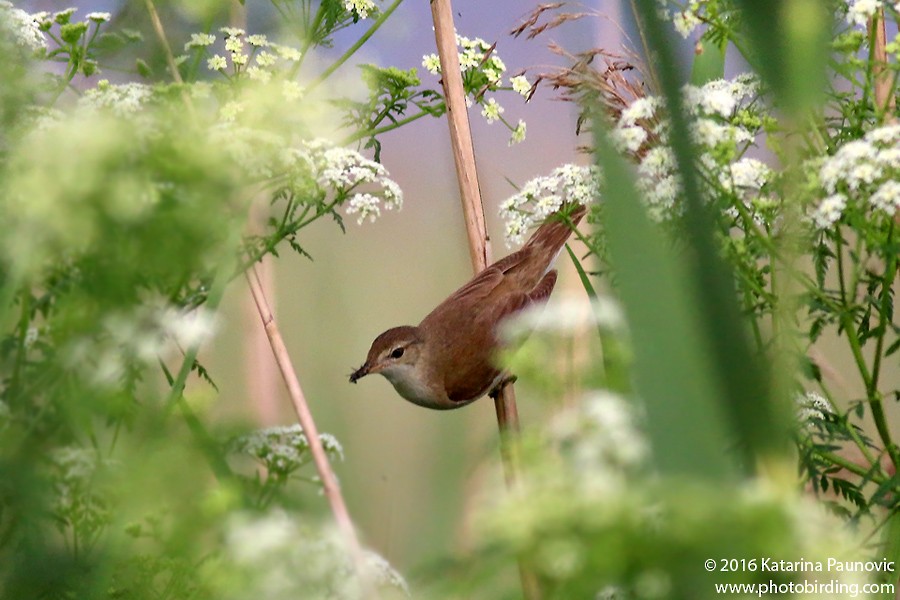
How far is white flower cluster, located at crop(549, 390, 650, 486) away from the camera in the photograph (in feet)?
1.86

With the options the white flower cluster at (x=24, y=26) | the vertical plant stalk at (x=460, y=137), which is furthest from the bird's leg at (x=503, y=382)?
the white flower cluster at (x=24, y=26)

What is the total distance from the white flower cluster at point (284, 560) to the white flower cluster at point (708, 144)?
1.73 ft

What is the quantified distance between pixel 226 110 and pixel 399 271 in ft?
4.46

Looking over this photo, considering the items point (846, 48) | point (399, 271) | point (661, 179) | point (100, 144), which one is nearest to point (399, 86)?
point (661, 179)

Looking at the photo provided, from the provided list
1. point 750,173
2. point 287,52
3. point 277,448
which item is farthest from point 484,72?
point 277,448

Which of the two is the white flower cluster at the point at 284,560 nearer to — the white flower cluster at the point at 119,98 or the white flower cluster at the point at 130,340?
the white flower cluster at the point at 130,340

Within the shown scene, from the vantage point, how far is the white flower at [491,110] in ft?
5.43

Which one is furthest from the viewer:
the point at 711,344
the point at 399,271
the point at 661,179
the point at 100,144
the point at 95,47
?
the point at 399,271

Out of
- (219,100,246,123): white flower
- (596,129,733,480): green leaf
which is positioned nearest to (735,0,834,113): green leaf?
(596,129,733,480): green leaf

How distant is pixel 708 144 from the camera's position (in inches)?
40.7

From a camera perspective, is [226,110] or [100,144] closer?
[100,144]

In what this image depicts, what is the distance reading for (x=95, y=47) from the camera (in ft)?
4.66

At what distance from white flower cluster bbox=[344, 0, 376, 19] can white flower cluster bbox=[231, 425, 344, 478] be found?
2.67ft

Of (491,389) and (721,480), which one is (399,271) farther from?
(721,480)
